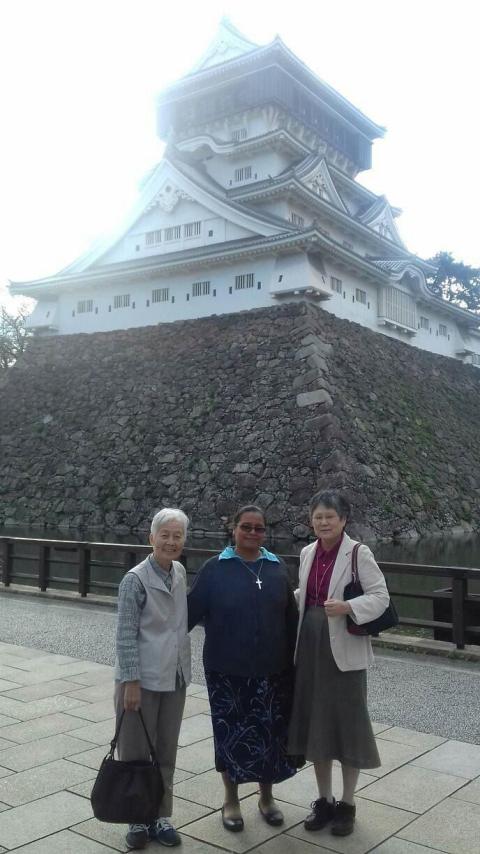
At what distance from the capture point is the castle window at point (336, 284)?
23.2 metres

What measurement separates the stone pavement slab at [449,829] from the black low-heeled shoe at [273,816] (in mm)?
539

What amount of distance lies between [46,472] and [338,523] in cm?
2013

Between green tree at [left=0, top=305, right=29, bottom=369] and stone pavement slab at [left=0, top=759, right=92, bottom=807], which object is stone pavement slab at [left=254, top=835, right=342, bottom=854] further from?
green tree at [left=0, top=305, right=29, bottom=369]

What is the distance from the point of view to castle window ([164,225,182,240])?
83.5ft

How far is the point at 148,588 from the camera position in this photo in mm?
3332

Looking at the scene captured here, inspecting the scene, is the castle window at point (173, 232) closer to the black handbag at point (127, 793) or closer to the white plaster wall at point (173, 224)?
the white plaster wall at point (173, 224)

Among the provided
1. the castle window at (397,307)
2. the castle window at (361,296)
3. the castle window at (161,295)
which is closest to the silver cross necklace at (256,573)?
the castle window at (361,296)

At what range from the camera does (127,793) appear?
3064 mm

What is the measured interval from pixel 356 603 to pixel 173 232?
23.8 meters

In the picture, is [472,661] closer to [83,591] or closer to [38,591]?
[83,591]

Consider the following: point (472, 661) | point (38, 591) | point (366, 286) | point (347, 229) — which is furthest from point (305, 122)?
point (472, 661)

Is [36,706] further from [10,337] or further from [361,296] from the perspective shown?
[10,337]

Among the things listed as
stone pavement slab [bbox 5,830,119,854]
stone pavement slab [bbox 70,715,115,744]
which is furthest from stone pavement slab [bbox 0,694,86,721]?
stone pavement slab [bbox 5,830,119,854]

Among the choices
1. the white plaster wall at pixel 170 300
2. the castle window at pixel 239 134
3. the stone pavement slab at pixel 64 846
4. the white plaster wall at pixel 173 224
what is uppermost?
the castle window at pixel 239 134
